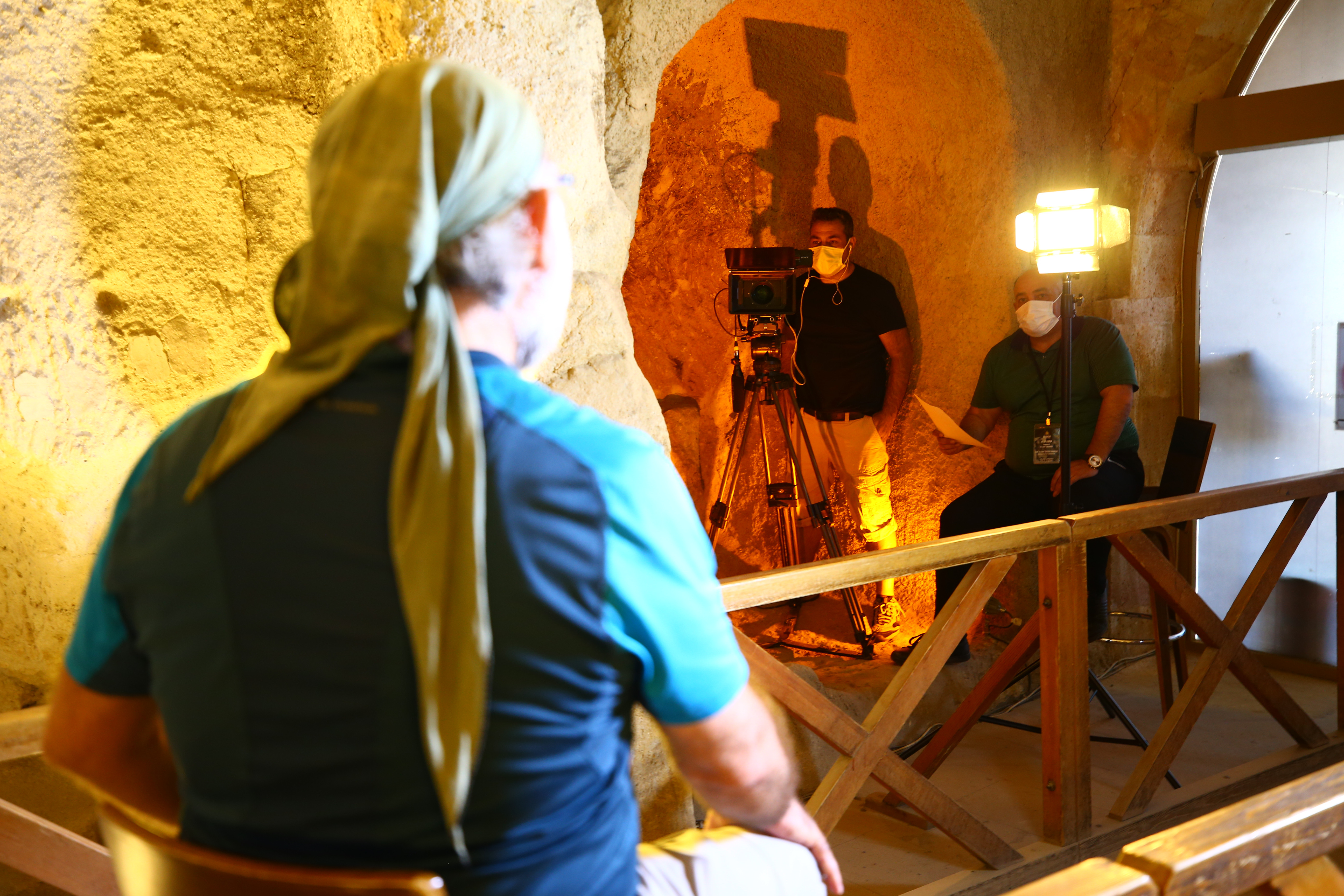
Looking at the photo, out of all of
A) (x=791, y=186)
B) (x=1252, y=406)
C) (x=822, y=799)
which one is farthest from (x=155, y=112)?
(x=1252, y=406)

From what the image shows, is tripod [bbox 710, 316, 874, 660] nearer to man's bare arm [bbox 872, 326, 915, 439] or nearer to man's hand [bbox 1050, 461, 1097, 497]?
man's bare arm [bbox 872, 326, 915, 439]

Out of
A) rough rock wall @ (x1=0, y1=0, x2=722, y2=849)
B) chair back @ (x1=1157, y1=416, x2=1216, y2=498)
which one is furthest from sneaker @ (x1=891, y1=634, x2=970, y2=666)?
rough rock wall @ (x1=0, y1=0, x2=722, y2=849)

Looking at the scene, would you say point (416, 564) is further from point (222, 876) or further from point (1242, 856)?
point (1242, 856)

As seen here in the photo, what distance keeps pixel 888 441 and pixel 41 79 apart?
3.66 metres

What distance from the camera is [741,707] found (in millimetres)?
932

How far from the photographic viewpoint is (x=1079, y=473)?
389cm

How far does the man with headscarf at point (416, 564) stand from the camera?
788mm

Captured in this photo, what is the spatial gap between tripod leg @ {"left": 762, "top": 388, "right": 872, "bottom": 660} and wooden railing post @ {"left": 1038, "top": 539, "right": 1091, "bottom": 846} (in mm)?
1273

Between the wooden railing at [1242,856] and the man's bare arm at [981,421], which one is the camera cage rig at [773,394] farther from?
the wooden railing at [1242,856]

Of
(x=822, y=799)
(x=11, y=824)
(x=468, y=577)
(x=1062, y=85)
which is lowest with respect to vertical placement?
(x=822, y=799)

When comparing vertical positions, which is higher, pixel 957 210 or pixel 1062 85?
pixel 1062 85

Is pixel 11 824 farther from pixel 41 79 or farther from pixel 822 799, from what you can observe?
pixel 822 799

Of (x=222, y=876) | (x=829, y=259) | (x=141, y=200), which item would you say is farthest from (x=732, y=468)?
(x=222, y=876)

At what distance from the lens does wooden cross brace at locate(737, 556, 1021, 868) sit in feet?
7.39
